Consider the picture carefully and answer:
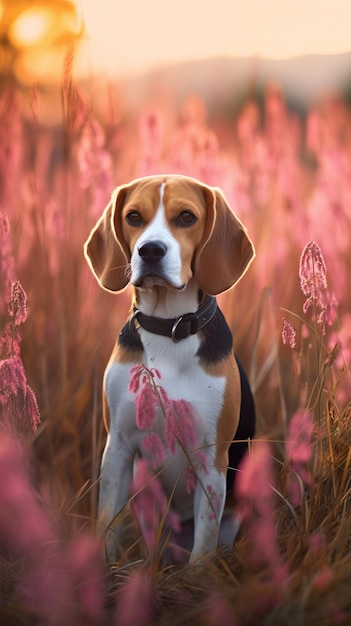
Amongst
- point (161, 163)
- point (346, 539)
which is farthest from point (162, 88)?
point (346, 539)

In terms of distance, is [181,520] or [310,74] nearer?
[181,520]

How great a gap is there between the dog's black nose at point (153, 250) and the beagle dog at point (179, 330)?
57mm

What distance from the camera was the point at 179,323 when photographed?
124 inches

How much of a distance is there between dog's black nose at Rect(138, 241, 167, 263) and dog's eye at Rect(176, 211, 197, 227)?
244 mm

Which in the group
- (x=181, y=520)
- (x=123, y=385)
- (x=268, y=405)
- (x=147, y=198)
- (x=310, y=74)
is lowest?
(x=181, y=520)

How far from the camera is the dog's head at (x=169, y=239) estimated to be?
9.81 ft

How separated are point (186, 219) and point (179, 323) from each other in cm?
42

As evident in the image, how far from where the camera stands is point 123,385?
315cm

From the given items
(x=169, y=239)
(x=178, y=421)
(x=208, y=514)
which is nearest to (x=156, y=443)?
(x=178, y=421)

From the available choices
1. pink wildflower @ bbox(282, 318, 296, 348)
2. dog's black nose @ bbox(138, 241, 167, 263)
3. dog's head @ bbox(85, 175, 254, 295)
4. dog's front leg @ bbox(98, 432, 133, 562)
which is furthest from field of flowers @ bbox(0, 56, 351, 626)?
dog's black nose @ bbox(138, 241, 167, 263)

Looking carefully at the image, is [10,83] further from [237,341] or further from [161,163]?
[237,341]

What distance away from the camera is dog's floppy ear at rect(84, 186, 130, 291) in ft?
10.7

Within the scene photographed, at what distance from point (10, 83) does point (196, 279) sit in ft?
5.67

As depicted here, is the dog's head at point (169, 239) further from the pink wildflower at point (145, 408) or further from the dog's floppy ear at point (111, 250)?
the pink wildflower at point (145, 408)
